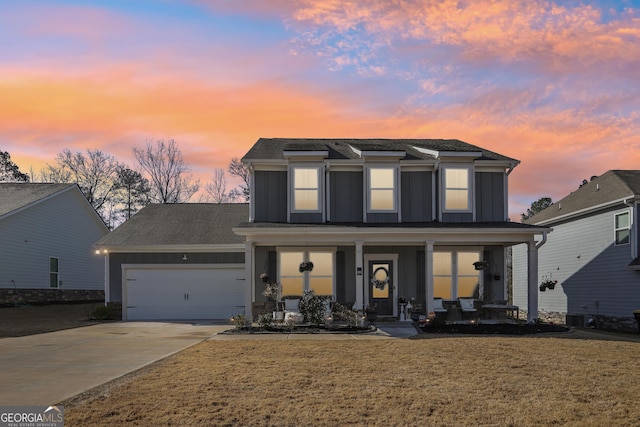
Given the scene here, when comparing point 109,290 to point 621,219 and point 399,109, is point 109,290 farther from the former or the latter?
point 621,219

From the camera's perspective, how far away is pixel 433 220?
72.5 feet

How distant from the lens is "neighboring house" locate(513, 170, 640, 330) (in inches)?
870

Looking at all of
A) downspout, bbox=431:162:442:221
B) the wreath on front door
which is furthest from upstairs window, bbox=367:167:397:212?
the wreath on front door

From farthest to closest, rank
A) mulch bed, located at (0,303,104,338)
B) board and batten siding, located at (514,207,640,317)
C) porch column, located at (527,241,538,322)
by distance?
board and batten siding, located at (514,207,640,317), porch column, located at (527,241,538,322), mulch bed, located at (0,303,104,338)

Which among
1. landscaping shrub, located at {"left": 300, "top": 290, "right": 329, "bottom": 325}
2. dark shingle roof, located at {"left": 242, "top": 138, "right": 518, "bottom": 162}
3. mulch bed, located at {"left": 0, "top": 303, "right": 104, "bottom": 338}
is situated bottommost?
mulch bed, located at {"left": 0, "top": 303, "right": 104, "bottom": 338}

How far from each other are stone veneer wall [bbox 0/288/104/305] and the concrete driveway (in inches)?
348

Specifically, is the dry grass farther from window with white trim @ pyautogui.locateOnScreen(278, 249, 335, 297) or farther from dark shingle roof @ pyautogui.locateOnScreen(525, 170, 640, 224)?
dark shingle roof @ pyautogui.locateOnScreen(525, 170, 640, 224)

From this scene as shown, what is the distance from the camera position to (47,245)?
3066 cm

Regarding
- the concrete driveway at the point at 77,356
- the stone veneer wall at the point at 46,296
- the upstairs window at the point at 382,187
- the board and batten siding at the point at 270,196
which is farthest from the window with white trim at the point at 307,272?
the stone veneer wall at the point at 46,296

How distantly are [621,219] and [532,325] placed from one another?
22.2 feet

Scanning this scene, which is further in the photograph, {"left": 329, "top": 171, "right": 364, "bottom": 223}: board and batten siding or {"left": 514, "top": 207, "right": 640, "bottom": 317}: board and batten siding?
{"left": 514, "top": 207, "right": 640, "bottom": 317}: board and batten siding

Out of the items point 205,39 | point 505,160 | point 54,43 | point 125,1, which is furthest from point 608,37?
point 54,43
